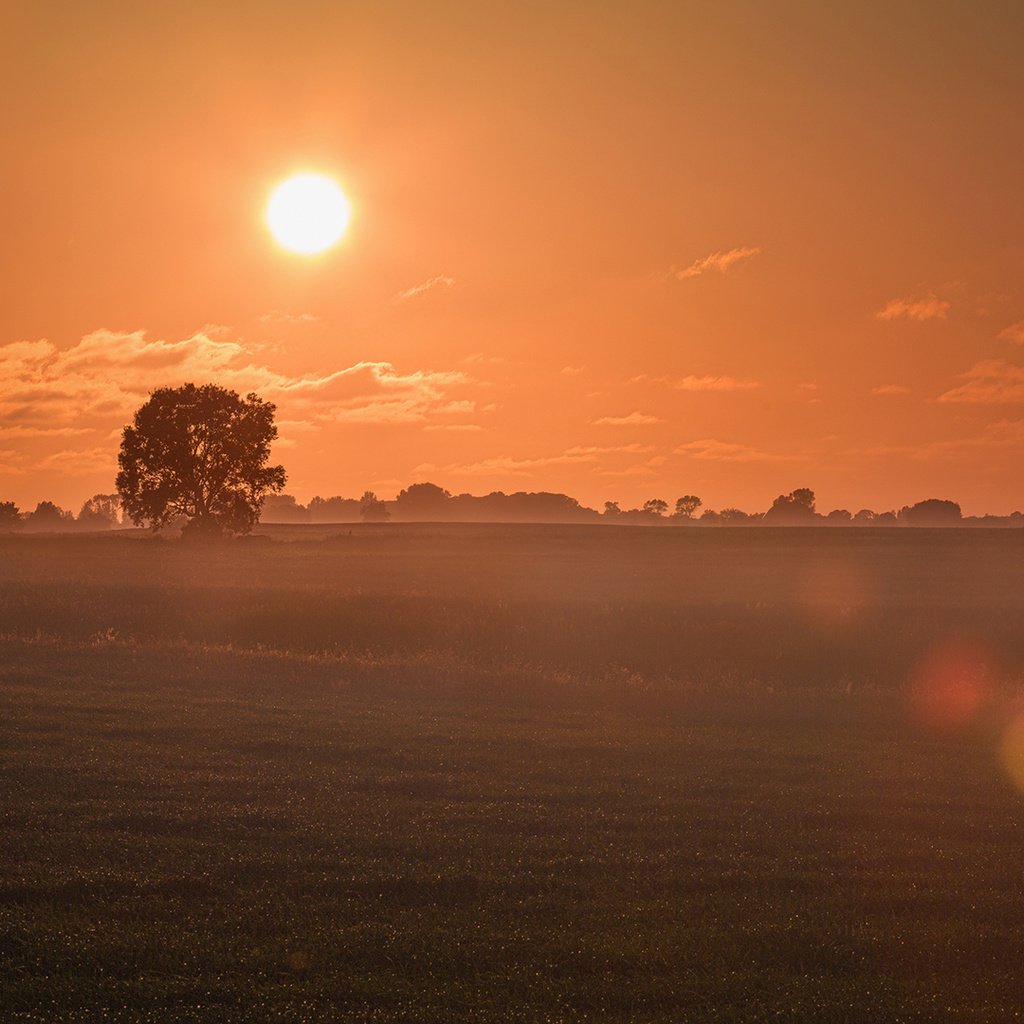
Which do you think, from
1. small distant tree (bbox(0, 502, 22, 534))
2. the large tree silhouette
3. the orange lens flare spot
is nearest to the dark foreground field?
the orange lens flare spot

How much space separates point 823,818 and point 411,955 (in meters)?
7.84

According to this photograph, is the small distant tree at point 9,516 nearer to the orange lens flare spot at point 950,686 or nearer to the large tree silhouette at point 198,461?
the large tree silhouette at point 198,461

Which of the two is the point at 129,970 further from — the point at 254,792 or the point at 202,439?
the point at 202,439

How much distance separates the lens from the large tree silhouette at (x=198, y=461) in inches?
3442

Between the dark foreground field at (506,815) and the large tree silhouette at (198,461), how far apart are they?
5027cm

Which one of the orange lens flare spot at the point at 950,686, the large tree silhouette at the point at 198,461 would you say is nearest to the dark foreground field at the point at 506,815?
the orange lens flare spot at the point at 950,686

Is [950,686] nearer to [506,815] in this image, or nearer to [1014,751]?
[1014,751]

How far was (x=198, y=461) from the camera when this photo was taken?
290ft

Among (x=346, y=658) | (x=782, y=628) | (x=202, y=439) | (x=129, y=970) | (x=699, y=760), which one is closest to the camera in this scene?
(x=129, y=970)

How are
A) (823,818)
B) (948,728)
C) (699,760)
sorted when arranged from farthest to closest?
(948,728)
(699,760)
(823,818)

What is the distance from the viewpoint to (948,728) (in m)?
24.5

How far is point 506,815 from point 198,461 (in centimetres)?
7741

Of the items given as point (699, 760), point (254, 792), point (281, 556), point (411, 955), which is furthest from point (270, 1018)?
point (281, 556)

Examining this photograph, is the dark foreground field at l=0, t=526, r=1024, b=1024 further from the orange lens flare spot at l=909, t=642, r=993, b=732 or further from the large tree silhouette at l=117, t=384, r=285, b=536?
the large tree silhouette at l=117, t=384, r=285, b=536
